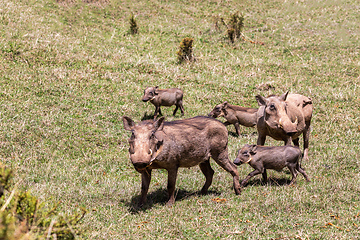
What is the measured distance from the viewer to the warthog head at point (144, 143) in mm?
5887

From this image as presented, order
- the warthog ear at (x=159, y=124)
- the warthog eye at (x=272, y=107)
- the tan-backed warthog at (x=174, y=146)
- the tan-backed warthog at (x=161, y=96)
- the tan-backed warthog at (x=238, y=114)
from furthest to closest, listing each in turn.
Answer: the tan-backed warthog at (x=161, y=96)
the tan-backed warthog at (x=238, y=114)
the warthog eye at (x=272, y=107)
the warthog ear at (x=159, y=124)
the tan-backed warthog at (x=174, y=146)

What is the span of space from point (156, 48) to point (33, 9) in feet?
22.9

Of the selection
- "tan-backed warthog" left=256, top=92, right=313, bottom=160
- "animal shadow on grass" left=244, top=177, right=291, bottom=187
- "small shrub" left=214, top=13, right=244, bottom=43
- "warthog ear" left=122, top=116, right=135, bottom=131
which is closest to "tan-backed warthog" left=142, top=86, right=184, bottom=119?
"tan-backed warthog" left=256, top=92, right=313, bottom=160

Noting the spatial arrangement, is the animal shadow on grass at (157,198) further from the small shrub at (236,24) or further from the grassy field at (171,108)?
the small shrub at (236,24)

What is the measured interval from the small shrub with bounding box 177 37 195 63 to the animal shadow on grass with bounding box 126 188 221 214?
10.4 m

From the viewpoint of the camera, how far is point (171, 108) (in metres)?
13.9

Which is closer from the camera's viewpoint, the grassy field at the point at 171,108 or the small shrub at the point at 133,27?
the grassy field at the point at 171,108

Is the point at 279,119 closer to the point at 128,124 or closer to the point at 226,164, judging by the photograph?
the point at 226,164

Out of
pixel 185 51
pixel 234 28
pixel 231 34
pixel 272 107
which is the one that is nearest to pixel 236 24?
pixel 234 28

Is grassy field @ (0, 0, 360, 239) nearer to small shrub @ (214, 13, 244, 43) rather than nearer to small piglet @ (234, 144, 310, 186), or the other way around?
small piglet @ (234, 144, 310, 186)

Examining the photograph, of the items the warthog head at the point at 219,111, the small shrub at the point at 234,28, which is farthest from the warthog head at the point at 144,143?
the small shrub at the point at 234,28

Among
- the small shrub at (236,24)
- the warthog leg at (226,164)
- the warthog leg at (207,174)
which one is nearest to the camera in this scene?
the warthog leg at (226,164)

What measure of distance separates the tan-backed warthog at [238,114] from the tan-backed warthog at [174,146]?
450 cm

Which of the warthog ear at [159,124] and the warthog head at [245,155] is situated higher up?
the warthog ear at [159,124]
